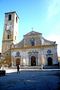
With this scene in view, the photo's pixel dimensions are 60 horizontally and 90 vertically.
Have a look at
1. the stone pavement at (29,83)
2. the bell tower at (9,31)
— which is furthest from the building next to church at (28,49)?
the stone pavement at (29,83)

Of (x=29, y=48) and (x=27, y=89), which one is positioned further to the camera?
(x=29, y=48)

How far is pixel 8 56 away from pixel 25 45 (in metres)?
5.85

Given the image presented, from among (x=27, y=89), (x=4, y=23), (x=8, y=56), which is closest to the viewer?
(x=27, y=89)

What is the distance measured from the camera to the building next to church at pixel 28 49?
128 feet

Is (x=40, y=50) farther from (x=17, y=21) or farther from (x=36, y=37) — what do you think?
(x=17, y=21)

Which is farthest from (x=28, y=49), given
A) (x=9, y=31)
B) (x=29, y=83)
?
(x=29, y=83)

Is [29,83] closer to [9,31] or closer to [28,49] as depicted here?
[28,49]

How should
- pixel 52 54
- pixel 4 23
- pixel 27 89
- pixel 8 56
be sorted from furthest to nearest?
1. pixel 4 23
2. pixel 8 56
3. pixel 52 54
4. pixel 27 89

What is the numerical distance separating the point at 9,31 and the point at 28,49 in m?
8.54

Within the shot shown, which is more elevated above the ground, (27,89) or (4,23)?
(4,23)

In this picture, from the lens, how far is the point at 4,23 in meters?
44.9

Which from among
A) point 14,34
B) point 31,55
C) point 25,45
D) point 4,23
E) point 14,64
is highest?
point 4,23

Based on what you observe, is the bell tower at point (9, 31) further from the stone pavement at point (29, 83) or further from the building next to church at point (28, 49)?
the stone pavement at point (29, 83)

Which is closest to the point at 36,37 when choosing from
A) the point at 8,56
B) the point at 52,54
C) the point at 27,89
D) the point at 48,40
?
the point at 48,40
